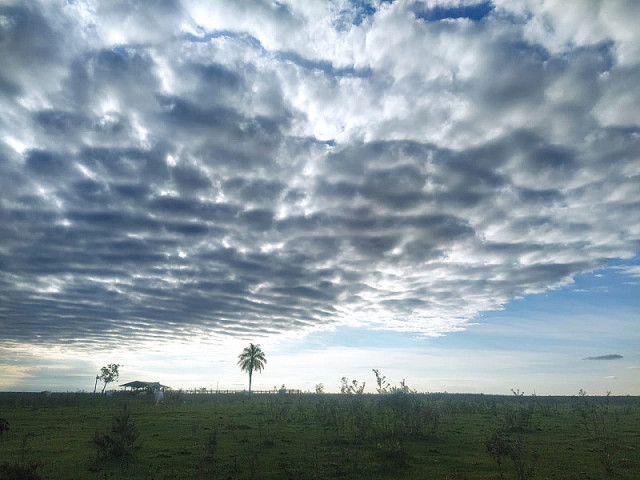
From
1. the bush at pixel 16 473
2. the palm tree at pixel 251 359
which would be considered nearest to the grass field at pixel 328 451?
the bush at pixel 16 473

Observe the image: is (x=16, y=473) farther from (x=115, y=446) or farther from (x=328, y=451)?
(x=328, y=451)

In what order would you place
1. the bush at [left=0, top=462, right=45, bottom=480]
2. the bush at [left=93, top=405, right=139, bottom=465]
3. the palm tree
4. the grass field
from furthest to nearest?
1. the palm tree
2. the bush at [left=93, top=405, right=139, bottom=465]
3. the grass field
4. the bush at [left=0, top=462, right=45, bottom=480]

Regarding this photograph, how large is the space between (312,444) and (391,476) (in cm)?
961

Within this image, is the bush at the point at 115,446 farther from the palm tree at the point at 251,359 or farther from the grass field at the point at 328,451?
the palm tree at the point at 251,359

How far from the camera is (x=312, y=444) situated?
28062 millimetres

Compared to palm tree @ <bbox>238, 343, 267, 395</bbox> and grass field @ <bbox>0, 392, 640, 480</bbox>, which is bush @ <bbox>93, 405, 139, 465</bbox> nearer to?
grass field @ <bbox>0, 392, 640, 480</bbox>

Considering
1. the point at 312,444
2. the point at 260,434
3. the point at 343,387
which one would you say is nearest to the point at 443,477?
the point at 312,444

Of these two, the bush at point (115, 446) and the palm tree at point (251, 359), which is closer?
the bush at point (115, 446)

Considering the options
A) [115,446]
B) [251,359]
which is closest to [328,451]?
[115,446]

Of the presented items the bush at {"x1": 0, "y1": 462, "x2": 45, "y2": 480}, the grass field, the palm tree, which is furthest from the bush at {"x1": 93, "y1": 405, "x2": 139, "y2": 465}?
the palm tree

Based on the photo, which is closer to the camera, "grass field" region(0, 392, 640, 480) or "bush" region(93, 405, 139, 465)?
"grass field" region(0, 392, 640, 480)

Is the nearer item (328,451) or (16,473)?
(16,473)

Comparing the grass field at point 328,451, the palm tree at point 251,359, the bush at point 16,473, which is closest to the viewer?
the bush at point 16,473

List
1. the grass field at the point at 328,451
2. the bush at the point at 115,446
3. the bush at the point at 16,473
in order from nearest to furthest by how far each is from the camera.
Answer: the bush at the point at 16,473, the grass field at the point at 328,451, the bush at the point at 115,446
